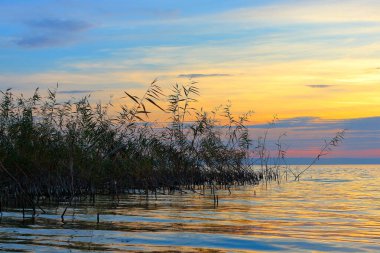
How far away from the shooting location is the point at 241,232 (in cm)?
1209

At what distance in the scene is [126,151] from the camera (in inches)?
853

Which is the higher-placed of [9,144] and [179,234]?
[9,144]

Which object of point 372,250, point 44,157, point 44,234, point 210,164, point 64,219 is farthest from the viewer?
point 210,164

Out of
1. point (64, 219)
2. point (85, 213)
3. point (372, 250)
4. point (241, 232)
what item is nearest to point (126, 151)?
point (85, 213)

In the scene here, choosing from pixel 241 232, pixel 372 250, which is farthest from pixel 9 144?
pixel 372 250

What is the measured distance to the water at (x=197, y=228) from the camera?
10.2 m

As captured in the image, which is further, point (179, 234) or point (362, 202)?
point (362, 202)

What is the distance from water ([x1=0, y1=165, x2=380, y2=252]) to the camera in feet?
33.5

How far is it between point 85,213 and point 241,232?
483 cm

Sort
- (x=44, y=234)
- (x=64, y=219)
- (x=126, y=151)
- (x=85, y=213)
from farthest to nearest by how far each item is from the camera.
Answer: (x=126, y=151) → (x=85, y=213) → (x=64, y=219) → (x=44, y=234)

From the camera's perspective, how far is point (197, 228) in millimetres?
12555

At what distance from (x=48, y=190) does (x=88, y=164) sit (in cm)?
152

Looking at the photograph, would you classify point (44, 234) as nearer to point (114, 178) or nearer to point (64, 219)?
point (64, 219)

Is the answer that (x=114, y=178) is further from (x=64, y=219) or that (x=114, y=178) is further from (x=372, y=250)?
(x=372, y=250)
